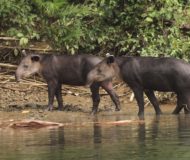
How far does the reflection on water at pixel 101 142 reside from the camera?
8227 mm

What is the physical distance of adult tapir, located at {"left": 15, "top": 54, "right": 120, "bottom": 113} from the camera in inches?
638

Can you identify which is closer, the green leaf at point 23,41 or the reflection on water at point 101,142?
the reflection on water at point 101,142

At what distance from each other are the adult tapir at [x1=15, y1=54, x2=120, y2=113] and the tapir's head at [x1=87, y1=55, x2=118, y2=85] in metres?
0.20

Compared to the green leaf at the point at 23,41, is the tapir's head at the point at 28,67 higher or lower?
lower

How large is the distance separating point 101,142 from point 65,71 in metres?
7.14

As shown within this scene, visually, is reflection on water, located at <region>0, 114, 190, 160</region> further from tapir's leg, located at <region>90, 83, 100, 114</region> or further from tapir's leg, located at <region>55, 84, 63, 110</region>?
tapir's leg, located at <region>55, 84, 63, 110</region>

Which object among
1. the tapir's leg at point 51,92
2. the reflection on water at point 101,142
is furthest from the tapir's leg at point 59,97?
the reflection on water at point 101,142

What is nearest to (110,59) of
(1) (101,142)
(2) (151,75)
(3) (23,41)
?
(2) (151,75)

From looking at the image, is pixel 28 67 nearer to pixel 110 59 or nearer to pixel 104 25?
pixel 110 59

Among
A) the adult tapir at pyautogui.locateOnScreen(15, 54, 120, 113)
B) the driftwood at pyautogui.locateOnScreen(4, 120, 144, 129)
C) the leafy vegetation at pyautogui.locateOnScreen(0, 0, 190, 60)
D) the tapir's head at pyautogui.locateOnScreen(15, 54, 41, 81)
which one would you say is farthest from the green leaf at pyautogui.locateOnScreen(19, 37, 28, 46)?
the driftwood at pyautogui.locateOnScreen(4, 120, 144, 129)

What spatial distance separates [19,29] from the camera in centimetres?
1884

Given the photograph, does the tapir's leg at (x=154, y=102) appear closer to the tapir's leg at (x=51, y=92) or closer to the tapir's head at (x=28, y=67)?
the tapir's leg at (x=51, y=92)

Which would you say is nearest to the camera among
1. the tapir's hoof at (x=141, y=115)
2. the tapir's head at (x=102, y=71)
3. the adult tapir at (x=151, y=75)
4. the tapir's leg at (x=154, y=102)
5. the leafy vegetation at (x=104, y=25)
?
the tapir's hoof at (x=141, y=115)

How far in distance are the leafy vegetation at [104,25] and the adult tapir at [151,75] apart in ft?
8.93
